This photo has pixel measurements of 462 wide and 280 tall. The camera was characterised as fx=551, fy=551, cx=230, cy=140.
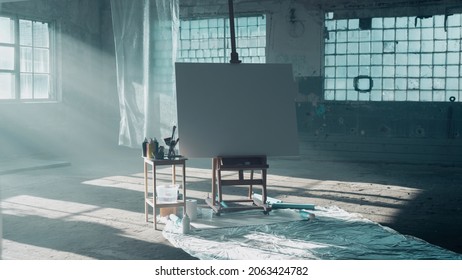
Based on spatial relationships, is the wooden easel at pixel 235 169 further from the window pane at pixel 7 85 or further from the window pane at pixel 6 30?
the window pane at pixel 6 30

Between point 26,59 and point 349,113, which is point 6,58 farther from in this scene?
point 349,113

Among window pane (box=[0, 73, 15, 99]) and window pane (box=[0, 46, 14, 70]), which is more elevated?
window pane (box=[0, 46, 14, 70])

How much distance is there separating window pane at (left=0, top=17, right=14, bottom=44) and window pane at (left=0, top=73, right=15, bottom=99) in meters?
0.60

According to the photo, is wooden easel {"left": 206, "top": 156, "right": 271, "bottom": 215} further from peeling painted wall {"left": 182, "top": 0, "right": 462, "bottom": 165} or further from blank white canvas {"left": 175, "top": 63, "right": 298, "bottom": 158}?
peeling painted wall {"left": 182, "top": 0, "right": 462, "bottom": 165}

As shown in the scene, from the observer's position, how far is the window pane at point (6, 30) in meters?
9.55

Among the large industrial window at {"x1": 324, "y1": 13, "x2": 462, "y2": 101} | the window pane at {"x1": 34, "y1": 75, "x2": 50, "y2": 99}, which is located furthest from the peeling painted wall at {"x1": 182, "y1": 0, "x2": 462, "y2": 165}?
the window pane at {"x1": 34, "y1": 75, "x2": 50, "y2": 99}

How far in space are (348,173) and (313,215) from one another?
11.3 feet

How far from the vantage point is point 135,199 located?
604cm

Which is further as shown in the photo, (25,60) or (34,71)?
(34,71)

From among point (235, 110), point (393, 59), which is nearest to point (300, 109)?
point (393, 59)

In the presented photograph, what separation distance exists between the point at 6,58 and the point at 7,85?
473 millimetres

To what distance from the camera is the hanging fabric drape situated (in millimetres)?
8977

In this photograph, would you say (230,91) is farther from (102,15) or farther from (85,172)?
(102,15)
